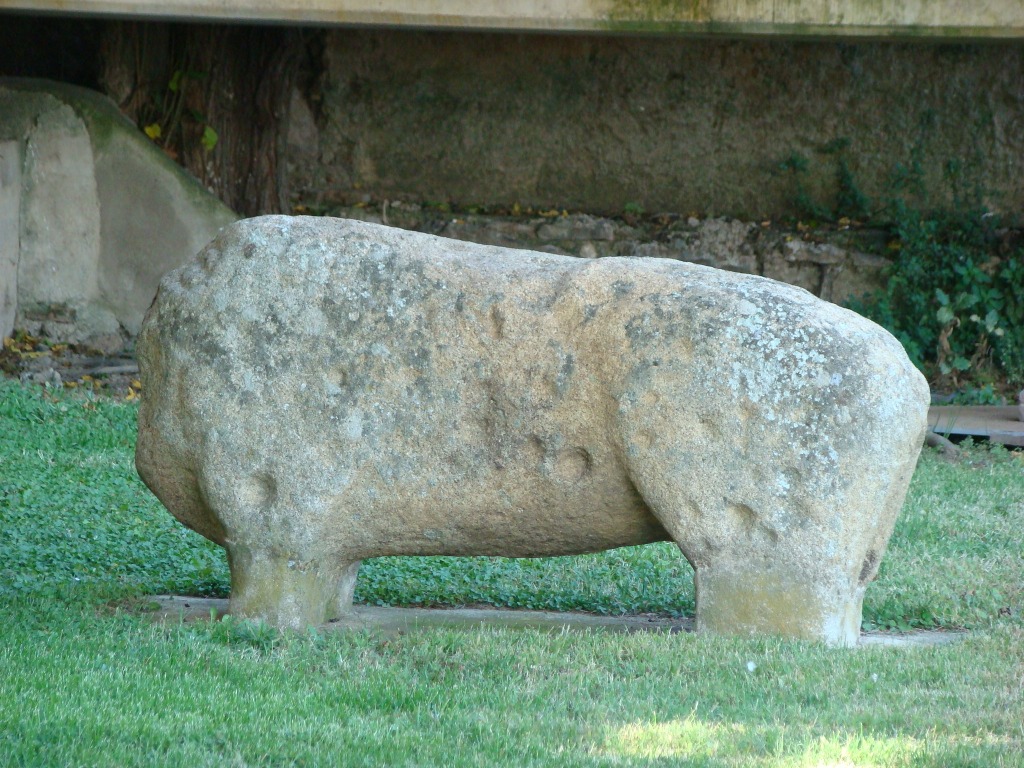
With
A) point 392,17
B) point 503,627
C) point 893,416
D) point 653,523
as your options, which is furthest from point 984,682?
point 392,17

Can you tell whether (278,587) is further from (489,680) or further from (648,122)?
(648,122)

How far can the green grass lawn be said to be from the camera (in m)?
3.25

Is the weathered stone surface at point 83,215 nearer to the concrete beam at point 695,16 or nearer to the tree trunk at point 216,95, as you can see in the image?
the tree trunk at point 216,95

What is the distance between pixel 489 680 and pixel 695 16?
562 centimetres

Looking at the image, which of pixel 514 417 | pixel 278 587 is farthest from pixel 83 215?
pixel 514 417

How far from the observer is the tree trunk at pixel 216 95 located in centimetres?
1087

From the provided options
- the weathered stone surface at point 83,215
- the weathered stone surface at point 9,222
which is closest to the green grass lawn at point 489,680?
the weathered stone surface at point 9,222

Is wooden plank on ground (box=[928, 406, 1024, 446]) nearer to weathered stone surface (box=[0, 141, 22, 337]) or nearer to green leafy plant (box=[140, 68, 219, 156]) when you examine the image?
green leafy plant (box=[140, 68, 219, 156])

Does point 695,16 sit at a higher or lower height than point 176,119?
higher

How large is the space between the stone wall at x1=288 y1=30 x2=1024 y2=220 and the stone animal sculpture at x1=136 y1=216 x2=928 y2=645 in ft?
27.2

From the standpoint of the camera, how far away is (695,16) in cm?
832

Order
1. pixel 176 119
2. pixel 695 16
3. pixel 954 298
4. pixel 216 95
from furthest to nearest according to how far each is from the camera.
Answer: pixel 954 298 < pixel 216 95 < pixel 176 119 < pixel 695 16

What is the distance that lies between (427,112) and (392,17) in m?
4.54

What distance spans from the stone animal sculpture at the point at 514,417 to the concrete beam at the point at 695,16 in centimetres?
392
